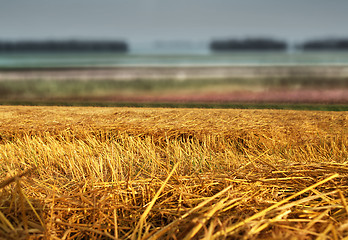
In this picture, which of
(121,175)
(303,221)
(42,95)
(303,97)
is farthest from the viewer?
(42,95)

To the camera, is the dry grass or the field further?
the field

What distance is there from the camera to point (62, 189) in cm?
84

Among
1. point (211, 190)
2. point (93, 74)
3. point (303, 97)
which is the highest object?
point (93, 74)

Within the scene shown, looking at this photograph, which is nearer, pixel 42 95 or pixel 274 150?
pixel 274 150

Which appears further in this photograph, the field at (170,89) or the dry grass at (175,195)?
the field at (170,89)

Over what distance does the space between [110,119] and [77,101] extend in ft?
6.84

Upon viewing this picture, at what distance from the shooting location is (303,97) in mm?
3889

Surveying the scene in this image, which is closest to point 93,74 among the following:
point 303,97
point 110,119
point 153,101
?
point 153,101

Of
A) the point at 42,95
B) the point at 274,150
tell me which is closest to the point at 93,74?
the point at 42,95

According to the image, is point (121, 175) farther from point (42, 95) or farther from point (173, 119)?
point (42, 95)

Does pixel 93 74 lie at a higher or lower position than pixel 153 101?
higher

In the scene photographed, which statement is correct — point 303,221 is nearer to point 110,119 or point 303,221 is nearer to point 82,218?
point 82,218

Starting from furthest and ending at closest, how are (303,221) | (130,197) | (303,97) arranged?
(303,97)
(130,197)
(303,221)

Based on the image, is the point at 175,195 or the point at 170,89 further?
the point at 170,89
